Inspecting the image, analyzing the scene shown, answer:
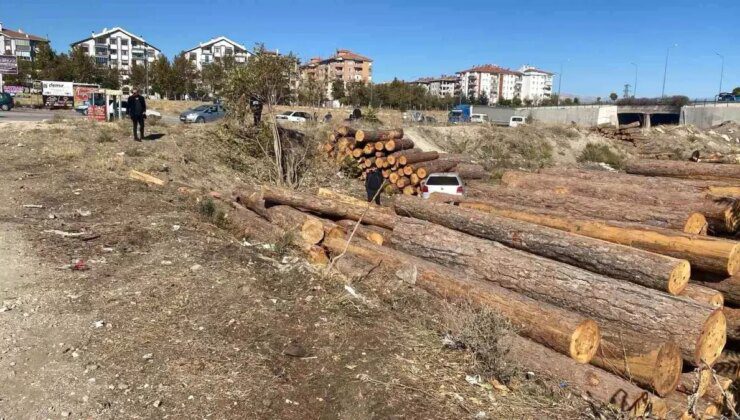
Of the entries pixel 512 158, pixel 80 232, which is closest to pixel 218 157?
pixel 80 232

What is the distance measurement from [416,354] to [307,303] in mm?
1620

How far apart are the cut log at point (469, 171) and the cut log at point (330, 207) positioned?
35.0 ft

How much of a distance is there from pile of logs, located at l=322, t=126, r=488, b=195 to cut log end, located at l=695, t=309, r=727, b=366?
1234 centimetres

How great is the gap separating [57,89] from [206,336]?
164 feet

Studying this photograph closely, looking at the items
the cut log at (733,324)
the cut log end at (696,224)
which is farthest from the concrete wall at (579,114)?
the cut log at (733,324)

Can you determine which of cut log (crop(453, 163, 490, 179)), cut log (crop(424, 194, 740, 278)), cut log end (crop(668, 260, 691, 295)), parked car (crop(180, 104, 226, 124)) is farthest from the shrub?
cut log end (crop(668, 260, 691, 295))

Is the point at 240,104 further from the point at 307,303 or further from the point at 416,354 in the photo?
the point at 416,354

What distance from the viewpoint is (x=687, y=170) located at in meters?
12.0

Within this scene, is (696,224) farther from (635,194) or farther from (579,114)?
(579,114)

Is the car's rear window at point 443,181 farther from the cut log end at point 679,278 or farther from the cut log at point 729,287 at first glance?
the cut log end at point 679,278

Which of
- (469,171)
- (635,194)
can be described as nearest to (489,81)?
(469,171)

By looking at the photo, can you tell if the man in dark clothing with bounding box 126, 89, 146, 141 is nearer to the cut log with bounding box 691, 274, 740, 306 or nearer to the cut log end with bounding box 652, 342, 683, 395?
the cut log with bounding box 691, 274, 740, 306

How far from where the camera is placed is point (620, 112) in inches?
2694

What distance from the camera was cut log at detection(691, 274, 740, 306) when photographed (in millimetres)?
5875
